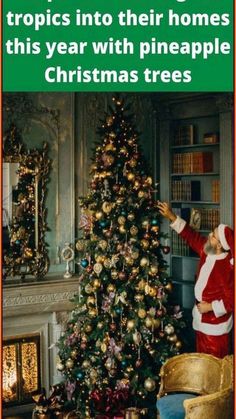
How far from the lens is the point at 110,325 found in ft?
18.4

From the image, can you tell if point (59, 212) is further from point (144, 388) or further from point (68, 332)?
point (144, 388)

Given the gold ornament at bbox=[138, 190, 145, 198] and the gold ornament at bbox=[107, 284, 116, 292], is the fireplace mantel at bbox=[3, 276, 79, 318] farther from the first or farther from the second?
the gold ornament at bbox=[138, 190, 145, 198]

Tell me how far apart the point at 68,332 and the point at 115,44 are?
3359 mm

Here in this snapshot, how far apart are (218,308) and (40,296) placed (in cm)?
168

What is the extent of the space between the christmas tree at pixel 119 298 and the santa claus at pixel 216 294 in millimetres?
231

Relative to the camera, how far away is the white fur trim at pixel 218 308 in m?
5.53

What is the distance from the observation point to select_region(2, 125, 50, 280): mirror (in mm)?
6172

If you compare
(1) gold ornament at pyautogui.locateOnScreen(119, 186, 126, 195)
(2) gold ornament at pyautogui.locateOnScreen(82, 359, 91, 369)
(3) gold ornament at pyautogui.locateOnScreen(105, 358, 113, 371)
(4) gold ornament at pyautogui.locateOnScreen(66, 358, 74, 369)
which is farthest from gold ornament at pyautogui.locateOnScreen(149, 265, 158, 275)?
(4) gold ornament at pyautogui.locateOnScreen(66, 358, 74, 369)

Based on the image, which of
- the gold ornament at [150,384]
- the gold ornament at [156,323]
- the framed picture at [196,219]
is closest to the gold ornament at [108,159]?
the gold ornament at [156,323]

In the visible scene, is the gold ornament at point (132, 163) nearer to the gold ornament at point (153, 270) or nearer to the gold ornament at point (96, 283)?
the gold ornament at point (153, 270)

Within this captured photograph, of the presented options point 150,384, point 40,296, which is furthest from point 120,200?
point 150,384

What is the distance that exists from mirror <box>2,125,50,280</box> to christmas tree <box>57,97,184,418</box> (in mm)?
629

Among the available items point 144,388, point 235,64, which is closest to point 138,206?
point 144,388

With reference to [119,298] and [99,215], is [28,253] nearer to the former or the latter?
[99,215]
